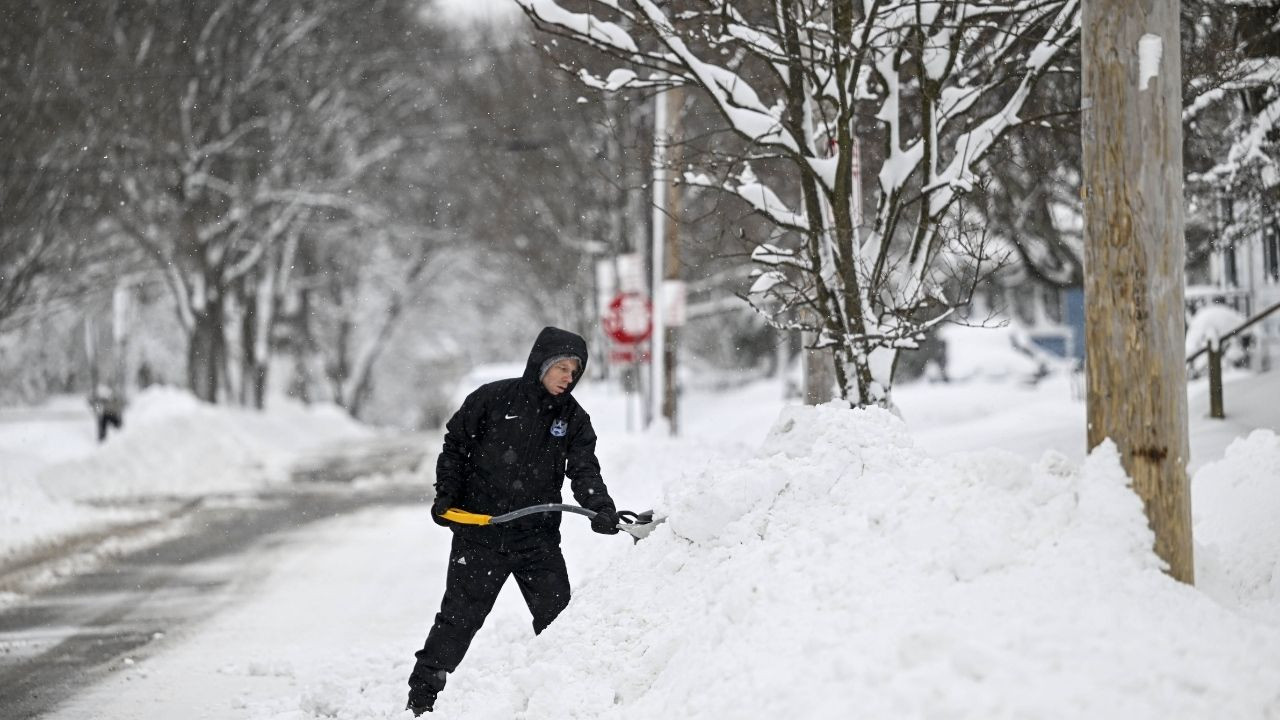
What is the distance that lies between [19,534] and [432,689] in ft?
30.7

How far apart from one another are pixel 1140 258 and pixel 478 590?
9.89 ft

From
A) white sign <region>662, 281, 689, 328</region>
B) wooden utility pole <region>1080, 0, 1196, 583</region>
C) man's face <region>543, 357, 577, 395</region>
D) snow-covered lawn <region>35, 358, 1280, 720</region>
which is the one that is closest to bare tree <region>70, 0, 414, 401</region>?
white sign <region>662, 281, 689, 328</region>

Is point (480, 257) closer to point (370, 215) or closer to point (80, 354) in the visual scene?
point (370, 215)

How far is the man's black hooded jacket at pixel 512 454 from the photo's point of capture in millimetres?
5898

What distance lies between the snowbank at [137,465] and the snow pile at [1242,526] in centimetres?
1011

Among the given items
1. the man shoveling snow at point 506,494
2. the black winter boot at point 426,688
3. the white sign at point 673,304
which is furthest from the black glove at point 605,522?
the white sign at point 673,304

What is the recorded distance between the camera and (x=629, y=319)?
64.8 ft

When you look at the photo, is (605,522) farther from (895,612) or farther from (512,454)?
(895,612)

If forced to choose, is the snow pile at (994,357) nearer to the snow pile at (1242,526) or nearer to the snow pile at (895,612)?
the snow pile at (1242,526)

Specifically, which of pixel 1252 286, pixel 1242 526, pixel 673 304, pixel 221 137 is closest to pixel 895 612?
pixel 1242 526

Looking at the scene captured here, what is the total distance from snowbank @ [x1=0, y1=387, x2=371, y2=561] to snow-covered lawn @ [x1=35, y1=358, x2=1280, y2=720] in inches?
284

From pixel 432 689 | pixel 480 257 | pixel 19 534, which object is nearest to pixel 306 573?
pixel 19 534

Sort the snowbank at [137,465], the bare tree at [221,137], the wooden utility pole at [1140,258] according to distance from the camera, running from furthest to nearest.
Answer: the bare tree at [221,137], the snowbank at [137,465], the wooden utility pole at [1140,258]

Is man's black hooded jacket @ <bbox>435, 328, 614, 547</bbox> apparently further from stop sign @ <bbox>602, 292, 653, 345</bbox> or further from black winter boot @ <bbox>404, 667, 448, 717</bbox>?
stop sign @ <bbox>602, 292, 653, 345</bbox>
